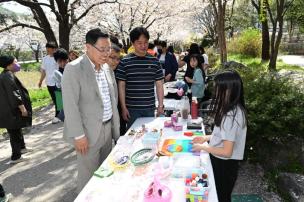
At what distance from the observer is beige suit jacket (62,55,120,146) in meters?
2.61

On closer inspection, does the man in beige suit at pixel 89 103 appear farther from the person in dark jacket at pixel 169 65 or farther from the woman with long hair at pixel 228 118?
the person in dark jacket at pixel 169 65

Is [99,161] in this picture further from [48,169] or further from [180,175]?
[48,169]

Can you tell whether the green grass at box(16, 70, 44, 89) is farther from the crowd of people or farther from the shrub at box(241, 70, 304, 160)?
the shrub at box(241, 70, 304, 160)

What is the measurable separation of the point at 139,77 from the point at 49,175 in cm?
207

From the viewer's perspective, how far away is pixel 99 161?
120 inches

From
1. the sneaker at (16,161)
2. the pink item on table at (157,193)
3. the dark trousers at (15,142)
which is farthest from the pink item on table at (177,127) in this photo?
the sneaker at (16,161)

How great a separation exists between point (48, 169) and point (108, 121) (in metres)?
2.14

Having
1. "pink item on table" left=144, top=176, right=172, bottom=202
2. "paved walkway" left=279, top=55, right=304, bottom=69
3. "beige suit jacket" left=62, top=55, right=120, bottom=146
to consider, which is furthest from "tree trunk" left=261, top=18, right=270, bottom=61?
"pink item on table" left=144, top=176, right=172, bottom=202

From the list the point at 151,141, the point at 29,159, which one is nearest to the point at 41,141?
the point at 29,159

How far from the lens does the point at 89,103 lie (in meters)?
2.73

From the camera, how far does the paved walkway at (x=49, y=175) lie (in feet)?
12.2

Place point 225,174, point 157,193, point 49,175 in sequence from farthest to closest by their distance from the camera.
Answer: point 49,175
point 225,174
point 157,193

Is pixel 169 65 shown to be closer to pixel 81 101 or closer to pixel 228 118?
pixel 81 101

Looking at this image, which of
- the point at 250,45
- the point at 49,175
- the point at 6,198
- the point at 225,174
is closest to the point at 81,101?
the point at 225,174
